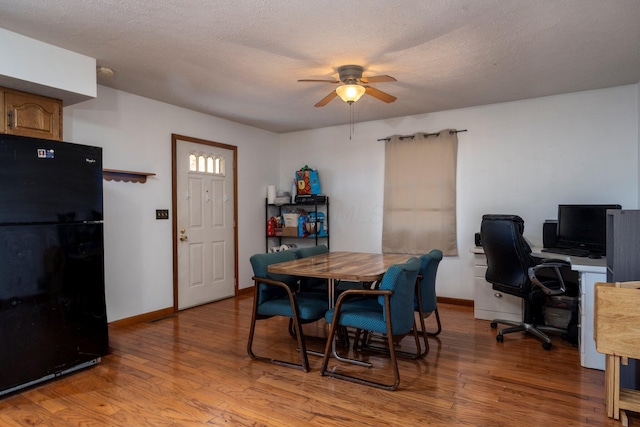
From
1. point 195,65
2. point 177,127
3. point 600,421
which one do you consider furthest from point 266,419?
point 177,127

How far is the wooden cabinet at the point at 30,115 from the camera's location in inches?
107

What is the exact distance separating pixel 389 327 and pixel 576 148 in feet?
10.4

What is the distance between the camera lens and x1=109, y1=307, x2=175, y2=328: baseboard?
150 inches

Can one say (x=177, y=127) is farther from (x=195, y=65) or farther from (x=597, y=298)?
(x=597, y=298)

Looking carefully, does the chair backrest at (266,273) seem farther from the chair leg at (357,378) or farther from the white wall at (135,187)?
the white wall at (135,187)

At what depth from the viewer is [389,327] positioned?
2.42 metres

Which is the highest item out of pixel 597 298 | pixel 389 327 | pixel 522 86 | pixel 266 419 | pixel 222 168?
pixel 522 86

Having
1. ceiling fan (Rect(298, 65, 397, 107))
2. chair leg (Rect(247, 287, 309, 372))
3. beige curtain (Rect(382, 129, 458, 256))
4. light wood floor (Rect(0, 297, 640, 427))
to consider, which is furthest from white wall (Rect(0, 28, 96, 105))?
beige curtain (Rect(382, 129, 458, 256))

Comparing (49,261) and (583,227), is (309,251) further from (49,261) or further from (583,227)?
(583,227)

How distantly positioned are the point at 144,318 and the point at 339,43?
3.38 m

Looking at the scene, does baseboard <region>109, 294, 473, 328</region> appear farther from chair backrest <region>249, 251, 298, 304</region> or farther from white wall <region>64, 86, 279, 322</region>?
chair backrest <region>249, 251, 298, 304</region>

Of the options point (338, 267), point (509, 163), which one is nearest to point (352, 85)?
point (338, 267)

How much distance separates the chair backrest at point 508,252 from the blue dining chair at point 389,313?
1.14 m

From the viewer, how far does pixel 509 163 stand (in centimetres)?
438
